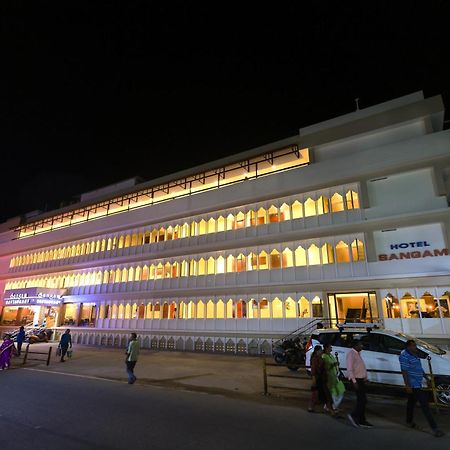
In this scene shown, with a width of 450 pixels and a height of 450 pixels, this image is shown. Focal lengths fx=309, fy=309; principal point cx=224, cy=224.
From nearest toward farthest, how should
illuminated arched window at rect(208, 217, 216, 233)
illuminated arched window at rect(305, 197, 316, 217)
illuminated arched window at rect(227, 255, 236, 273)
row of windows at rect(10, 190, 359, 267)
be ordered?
row of windows at rect(10, 190, 359, 267) → illuminated arched window at rect(305, 197, 316, 217) → illuminated arched window at rect(227, 255, 236, 273) → illuminated arched window at rect(208, 217, 216, 233)

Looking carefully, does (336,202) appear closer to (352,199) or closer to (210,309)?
(352,199)

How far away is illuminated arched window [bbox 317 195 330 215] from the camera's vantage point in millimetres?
19339

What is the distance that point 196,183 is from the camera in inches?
1042

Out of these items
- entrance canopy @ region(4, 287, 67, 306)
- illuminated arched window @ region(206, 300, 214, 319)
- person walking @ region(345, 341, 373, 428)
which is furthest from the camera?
entrance canopy @ region(4, 287, 67, 306)

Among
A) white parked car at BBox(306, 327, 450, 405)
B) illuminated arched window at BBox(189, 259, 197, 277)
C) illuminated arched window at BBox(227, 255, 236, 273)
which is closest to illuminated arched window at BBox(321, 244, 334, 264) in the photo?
illuminated arched window at BBox(227, 255, 236, 273)

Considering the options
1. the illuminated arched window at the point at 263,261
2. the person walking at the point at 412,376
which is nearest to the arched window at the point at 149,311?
the illuminated arched window at the point at 263,261

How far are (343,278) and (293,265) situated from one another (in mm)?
3266

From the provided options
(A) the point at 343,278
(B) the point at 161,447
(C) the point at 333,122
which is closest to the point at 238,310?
(A) the point at 343,278

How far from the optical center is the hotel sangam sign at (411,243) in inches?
631

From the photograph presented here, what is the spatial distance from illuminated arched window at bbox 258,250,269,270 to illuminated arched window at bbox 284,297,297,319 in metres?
2.62

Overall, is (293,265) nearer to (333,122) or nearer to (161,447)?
(333,122)

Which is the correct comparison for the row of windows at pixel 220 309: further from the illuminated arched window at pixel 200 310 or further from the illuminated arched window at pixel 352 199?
the illuminated arched window at pixel 352 199

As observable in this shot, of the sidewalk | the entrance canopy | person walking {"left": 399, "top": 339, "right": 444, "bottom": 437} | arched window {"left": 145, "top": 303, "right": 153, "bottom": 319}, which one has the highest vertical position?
the entrance canopy

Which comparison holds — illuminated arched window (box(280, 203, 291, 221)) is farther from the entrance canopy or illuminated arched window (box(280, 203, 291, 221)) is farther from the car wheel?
the entrance canopy
